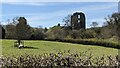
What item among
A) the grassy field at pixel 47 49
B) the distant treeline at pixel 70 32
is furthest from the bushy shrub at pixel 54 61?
the distant treeline at pixel 70 32

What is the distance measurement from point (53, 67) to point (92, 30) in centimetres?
2630

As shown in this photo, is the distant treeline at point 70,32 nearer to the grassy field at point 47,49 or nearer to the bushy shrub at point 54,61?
the grassy field at point 47,49

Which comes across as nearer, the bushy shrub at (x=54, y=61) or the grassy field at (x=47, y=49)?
the bushy shrub at (x=54, y=61)

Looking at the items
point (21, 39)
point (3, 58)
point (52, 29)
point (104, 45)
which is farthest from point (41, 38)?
point (3, 58)

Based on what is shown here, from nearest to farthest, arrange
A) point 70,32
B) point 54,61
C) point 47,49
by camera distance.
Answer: point 54,61 < point 47,49 < point 70,32

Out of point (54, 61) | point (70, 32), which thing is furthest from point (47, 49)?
point (70, 32)

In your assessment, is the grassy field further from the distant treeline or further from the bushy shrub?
the bushy shrub

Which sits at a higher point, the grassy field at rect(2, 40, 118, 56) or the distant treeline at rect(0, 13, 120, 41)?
the distant treeline at rect(0, 13, 120, 41)

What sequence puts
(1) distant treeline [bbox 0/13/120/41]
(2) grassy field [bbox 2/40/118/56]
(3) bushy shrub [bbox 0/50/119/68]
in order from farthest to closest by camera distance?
(1) distant treeline [bbox 0/13/120/41] → (2) grassy field [bbox 2/40/118/56] → (3) bushy shrub [bbox 0/50/119/68]

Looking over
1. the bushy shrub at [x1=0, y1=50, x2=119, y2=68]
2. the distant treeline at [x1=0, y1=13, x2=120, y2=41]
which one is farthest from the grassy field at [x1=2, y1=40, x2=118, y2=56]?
the bushy shrub at [x1=0, y1=50, x2=119, y2=68]

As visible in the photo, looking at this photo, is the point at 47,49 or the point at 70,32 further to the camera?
the point at 70,32

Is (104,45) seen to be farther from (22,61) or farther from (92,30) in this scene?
(22,61)

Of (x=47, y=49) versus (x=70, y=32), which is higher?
(x=70, y=32)

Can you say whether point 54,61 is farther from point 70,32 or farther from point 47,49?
point 70,32
